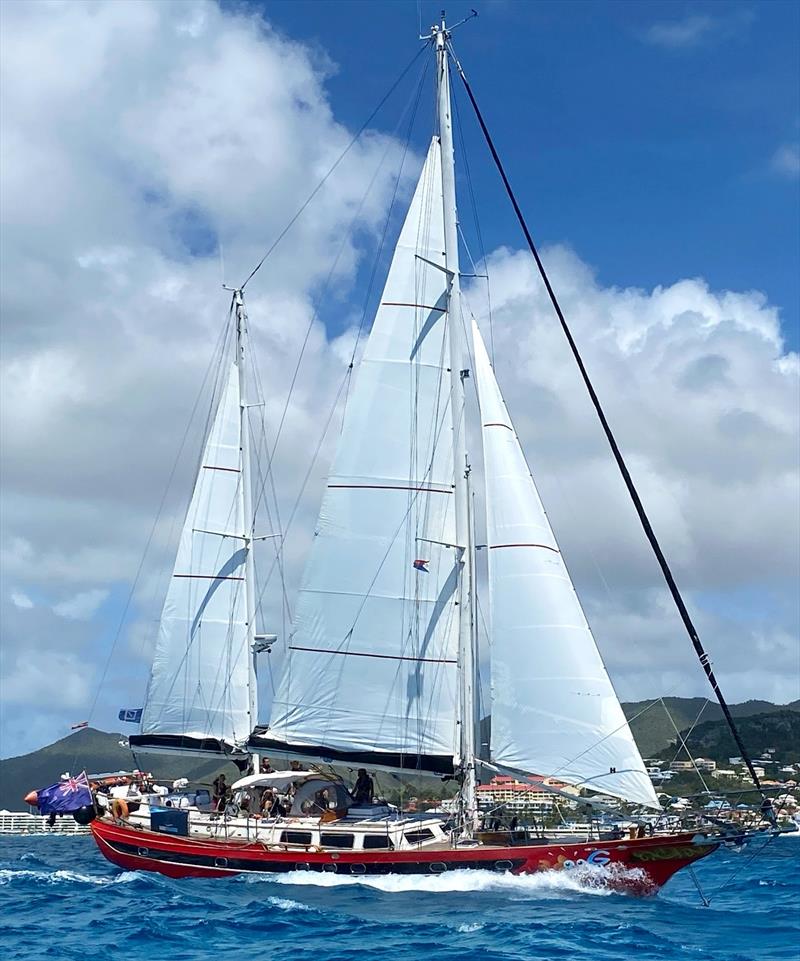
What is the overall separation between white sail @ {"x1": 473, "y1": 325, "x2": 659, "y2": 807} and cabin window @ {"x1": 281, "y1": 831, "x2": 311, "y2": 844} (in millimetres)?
6067

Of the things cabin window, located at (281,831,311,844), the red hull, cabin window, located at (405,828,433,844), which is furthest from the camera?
cabin window, located at (281,831,311,844)

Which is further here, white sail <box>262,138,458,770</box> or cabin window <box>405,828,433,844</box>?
white sail <box>262,138,458,770</box>

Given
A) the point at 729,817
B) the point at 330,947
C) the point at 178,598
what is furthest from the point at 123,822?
the point at 729,817

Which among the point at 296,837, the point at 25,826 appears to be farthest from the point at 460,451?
the point at 25,826

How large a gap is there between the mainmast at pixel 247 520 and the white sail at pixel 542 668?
16839 millimetres

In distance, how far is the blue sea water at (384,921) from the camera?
22.8 m

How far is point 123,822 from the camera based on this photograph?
36.4 m

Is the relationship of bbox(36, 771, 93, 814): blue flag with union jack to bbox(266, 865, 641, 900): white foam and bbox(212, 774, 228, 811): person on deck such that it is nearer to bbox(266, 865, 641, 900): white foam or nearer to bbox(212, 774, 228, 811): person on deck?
bbox(212, 774, 228, 811): person on deck

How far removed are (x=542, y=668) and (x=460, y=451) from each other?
7.85 m

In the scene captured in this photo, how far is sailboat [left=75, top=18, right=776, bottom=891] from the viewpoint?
1211 inches

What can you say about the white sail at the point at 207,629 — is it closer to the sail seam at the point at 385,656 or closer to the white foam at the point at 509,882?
the sail seam at the point at 385,656

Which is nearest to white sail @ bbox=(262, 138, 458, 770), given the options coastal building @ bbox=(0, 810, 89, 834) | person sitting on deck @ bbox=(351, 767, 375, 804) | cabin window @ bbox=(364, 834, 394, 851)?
person sitting on deck @ bbox=(351, 767, 375, 804)

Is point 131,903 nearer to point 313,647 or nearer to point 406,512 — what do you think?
point 313,647

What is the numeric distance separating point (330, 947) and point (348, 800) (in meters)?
12.3
